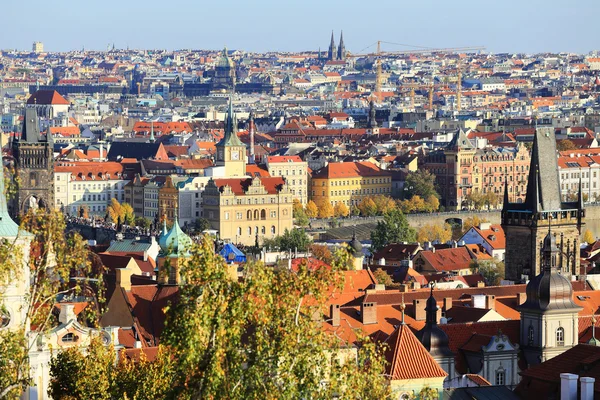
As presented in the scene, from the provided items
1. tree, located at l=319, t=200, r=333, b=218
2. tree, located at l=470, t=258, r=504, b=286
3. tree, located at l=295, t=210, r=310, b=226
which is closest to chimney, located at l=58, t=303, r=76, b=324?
tree, located at l=470, t=258, r=504, b=286

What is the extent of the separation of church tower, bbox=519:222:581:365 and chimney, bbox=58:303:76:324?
9986mm

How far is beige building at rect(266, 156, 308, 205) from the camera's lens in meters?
124

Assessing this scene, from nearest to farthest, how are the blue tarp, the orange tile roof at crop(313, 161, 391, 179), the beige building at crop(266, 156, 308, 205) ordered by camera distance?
the blue tarp
the beige building at crop(266, 156, 308, 205)
the orange tile roof at crop(313, 161, 391, 179)

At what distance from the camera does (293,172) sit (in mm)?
125125

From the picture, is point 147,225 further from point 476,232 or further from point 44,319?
point 44,319

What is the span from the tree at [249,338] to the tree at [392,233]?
6473 cm

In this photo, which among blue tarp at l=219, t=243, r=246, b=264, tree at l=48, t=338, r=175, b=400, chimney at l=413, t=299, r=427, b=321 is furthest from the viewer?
blue tarp at l=219, t=243, r=246, b=264

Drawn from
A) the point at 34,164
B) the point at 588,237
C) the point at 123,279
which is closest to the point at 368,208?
the point at 588,237

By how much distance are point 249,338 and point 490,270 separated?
4603cm

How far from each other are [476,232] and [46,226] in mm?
60951

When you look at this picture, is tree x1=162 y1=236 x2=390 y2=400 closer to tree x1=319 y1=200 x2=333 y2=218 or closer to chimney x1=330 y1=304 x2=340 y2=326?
chimney x1=330 y1=304 x2=340 y2=326

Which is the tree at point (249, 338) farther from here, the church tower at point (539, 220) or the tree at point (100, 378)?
the church tower at point (539, 220)

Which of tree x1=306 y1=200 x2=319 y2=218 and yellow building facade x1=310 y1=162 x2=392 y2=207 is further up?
yellow building facade x1=310 y1=162 x2=392 y2=207

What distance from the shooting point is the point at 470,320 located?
48781mm
